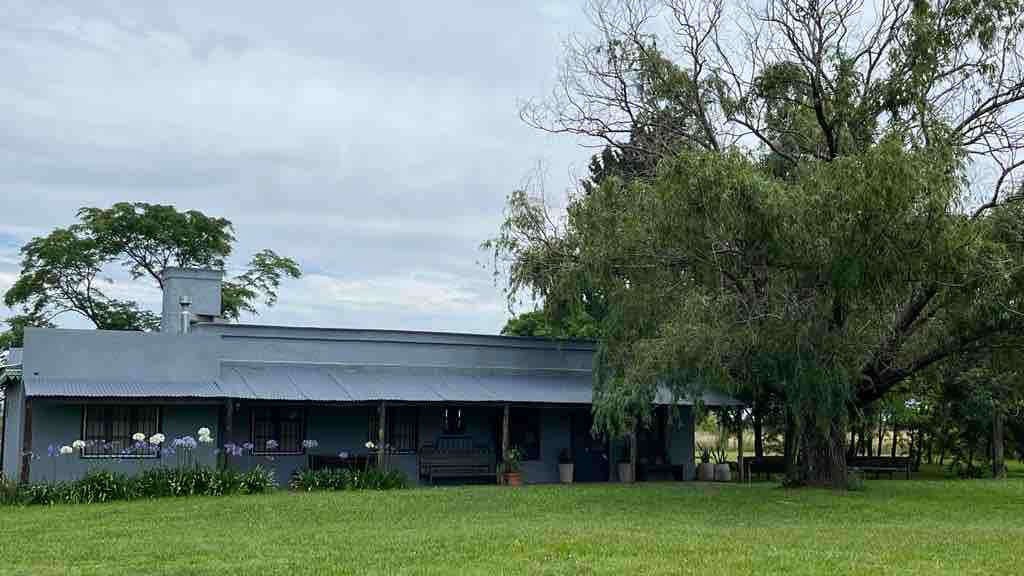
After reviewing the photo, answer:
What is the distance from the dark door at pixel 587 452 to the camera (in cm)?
2723

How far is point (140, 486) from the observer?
20.0 meters

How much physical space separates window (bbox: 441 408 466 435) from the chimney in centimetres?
571

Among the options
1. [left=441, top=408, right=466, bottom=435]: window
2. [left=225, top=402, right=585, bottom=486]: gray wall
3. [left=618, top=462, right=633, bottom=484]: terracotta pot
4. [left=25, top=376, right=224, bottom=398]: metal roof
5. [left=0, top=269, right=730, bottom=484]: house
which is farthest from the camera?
[left=618, top=462, right=633, bottom=484]: terracotta pot

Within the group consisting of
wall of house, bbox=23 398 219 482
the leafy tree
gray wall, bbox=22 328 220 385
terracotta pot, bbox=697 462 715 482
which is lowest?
terracotta pot, bbox=697 462 715 482

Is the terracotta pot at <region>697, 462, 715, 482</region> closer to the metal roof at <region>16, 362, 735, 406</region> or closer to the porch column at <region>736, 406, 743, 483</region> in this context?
the porch column at <region>736, 406, 743, 483</region>

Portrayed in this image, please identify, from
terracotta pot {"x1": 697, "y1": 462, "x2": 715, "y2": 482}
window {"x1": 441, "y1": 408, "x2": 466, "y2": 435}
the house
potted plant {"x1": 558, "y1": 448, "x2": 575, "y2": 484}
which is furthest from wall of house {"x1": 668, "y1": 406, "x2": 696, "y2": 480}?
window {"x1": 441, "y1": 408, "x2": 466, "y2": 435}

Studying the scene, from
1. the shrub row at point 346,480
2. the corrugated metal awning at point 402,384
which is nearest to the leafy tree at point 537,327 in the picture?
the corrugated metal awning at point 402,384

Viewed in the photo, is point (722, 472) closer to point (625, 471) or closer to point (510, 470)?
point (625, 471)

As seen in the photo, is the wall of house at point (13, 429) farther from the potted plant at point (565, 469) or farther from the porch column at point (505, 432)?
the potted plant at point (565, 469)

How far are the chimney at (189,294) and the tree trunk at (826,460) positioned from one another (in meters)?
13.3

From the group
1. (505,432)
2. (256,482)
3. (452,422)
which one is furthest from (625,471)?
(256,482)

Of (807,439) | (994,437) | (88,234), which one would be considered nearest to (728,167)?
(807,439)

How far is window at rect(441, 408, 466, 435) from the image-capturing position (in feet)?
85.0

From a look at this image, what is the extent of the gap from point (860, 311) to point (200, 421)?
42.3ft
